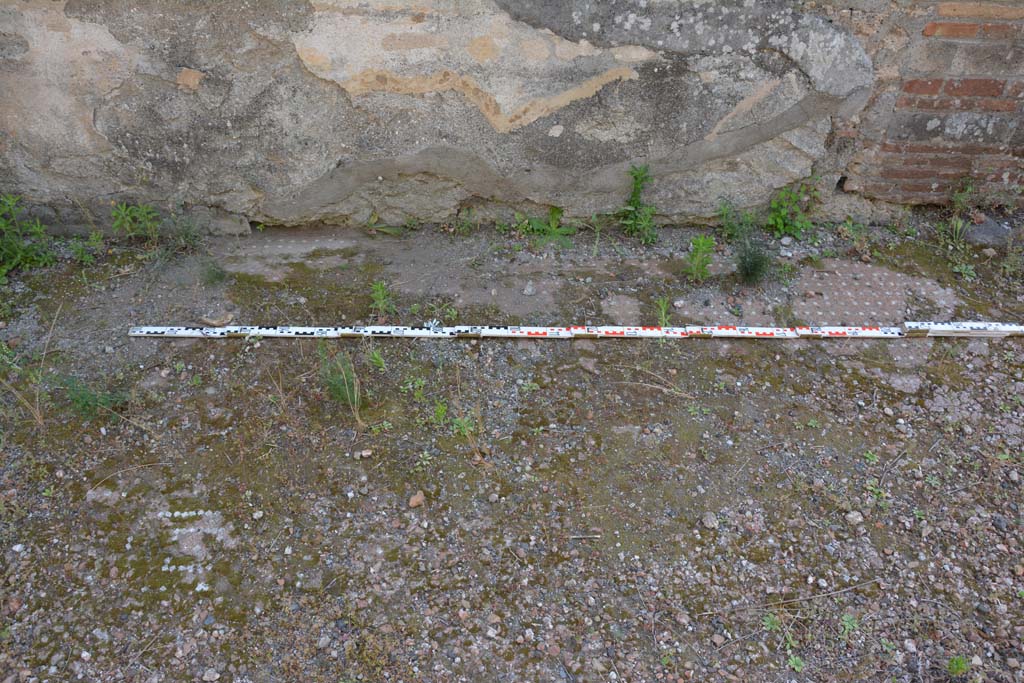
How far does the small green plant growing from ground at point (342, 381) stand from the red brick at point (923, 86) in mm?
2736

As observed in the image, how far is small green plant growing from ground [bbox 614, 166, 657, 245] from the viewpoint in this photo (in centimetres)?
329

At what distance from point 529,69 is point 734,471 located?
73.5 inches

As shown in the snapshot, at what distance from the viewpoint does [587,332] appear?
286 centimetres

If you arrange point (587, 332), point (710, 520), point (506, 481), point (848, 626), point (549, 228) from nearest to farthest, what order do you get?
point (848, 626), point (710, 520), point (506, 481), point (587, 332), point (549, 228)

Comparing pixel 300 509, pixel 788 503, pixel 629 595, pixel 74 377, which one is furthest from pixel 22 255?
pixel 788 503

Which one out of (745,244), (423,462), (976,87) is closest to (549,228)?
(745,244)

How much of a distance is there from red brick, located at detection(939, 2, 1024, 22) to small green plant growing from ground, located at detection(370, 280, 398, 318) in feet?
8.70

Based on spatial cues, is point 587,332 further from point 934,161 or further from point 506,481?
point 934,161

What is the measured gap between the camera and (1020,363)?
2.83 metres

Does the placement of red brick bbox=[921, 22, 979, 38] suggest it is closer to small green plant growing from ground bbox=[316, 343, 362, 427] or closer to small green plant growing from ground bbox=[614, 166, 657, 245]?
small green plant growing from ground bbox=[614, 166, 657, 245]

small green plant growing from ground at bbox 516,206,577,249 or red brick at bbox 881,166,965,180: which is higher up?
red brick at bbox 881,166,965,180

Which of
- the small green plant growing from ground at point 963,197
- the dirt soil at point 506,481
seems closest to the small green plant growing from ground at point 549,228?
the dirt soil at point 506,481

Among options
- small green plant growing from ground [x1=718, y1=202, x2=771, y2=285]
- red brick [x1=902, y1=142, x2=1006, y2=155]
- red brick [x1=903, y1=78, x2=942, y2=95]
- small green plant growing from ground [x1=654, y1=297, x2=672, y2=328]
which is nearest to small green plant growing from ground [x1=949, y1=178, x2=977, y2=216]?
red brick [x1=902, y1=142, x2=1006, y2=155]

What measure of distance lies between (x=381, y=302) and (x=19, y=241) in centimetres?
172
